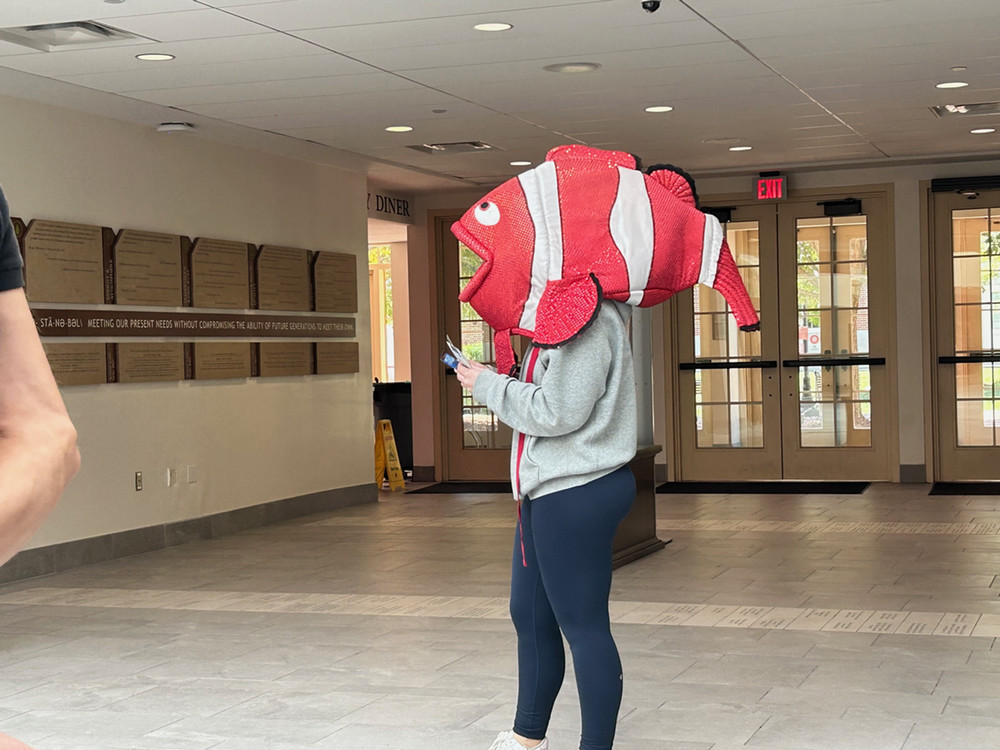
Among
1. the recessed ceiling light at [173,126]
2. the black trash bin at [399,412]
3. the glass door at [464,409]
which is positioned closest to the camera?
the recessed ceiling light at [173,126]

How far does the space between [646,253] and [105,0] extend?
10.5 feet

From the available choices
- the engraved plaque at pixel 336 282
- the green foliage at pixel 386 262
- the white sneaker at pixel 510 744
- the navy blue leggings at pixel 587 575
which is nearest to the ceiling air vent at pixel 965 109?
the engraved plaque at pixel 336 282

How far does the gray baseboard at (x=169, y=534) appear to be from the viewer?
725cm

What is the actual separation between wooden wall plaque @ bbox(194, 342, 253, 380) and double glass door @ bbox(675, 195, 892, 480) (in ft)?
14.8

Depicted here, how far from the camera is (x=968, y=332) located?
1128 cm

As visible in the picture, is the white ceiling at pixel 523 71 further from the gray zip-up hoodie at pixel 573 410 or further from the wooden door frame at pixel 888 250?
the gray zip-up hoodie at pixel 573 410

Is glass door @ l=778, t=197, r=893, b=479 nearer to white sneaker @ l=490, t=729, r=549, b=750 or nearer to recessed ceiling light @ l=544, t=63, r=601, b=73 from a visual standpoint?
recessed ceiling light @ l=544, t=63, r=601, b=73

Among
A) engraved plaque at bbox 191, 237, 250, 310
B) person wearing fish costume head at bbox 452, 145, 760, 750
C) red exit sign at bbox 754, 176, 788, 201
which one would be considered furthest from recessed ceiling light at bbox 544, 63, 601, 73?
red exit sign at bbox 754, 176, 788, 201

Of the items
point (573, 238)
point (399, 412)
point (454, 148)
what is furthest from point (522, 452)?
point (399, 412)

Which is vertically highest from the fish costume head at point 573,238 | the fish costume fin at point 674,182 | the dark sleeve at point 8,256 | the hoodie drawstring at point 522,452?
the fish costume fin at point 674,182

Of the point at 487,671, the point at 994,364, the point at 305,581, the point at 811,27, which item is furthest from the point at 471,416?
the point at 487,671

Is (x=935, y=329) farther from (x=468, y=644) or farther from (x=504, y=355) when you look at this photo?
(x=504, y=355)

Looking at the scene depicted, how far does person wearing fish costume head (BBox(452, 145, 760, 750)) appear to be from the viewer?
3.01m

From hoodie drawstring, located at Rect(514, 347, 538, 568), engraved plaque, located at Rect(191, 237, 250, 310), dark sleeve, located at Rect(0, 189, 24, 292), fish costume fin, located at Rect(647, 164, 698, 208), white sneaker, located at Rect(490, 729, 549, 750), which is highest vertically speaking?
engraved plaque, located at Rect(191, 237, 250, 310)
